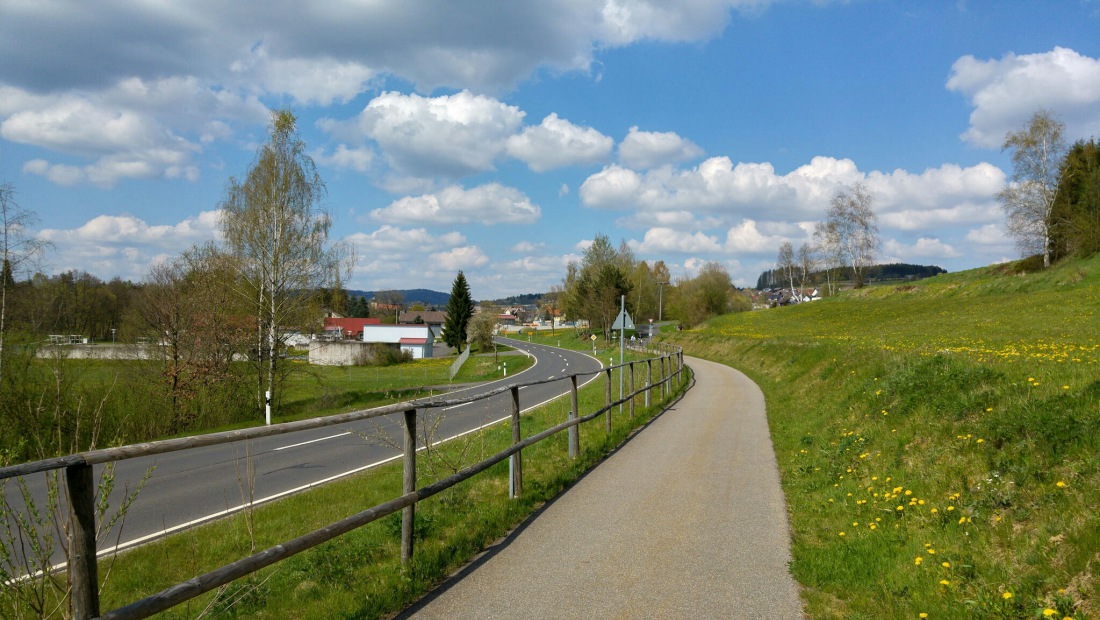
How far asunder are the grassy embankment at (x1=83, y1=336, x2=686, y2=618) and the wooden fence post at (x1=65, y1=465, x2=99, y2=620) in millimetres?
706

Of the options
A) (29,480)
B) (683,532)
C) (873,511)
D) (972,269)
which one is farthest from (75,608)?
(972,269)

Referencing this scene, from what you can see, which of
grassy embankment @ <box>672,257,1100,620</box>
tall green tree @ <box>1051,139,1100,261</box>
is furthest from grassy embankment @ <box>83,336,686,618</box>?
tall green tree @ <box>1051,139,1100,261</box>

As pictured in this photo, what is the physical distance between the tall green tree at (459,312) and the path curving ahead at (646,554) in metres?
70.9

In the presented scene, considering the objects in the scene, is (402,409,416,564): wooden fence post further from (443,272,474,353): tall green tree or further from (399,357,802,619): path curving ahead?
(443,272,474,353): tall green tree

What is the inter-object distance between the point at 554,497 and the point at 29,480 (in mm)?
9752

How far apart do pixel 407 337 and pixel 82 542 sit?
3165 inches

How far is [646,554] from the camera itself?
17.9 ft

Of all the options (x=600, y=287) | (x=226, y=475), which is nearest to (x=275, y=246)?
(x=226, y=475)

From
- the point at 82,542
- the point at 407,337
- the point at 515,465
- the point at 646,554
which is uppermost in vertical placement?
the point at 82,542

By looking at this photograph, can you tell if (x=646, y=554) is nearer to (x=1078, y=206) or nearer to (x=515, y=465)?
(x=515, y=465)

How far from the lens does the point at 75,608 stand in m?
2.59

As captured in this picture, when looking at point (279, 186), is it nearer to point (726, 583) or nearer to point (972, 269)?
point (726, 583)

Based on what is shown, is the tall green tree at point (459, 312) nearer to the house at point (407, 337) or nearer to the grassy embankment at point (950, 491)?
the house at point (407, 337)

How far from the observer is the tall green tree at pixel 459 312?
79.5 m
